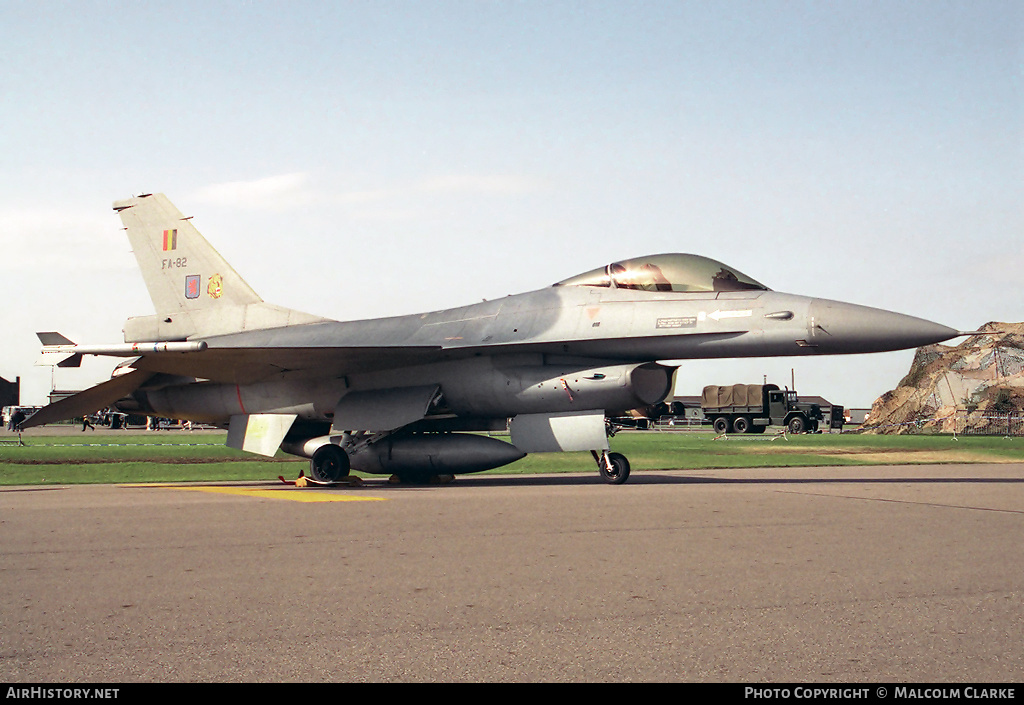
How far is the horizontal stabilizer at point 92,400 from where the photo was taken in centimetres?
1534

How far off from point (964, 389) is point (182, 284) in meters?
41.6

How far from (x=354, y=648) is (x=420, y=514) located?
17.7ft

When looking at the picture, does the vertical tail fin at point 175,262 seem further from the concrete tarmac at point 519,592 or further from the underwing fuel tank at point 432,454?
the concrete tarmac at point 519,592

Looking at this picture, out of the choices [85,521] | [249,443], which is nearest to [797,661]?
[85,521]

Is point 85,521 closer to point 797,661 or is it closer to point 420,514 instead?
point 420,514

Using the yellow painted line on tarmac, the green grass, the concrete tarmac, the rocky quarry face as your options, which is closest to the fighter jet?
the green grass

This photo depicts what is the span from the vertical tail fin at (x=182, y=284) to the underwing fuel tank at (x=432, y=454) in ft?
9.76

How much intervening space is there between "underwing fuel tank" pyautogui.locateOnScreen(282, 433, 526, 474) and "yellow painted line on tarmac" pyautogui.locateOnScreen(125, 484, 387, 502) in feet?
5.76

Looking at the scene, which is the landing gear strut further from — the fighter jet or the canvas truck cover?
the canvas truck cover

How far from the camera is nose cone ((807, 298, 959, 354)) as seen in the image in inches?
471

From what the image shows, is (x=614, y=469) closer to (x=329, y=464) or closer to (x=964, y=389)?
(x=329, y=464)

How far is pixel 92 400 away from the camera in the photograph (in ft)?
53.3

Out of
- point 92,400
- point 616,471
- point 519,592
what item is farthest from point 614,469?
point 92,400

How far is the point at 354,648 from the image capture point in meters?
3.81
